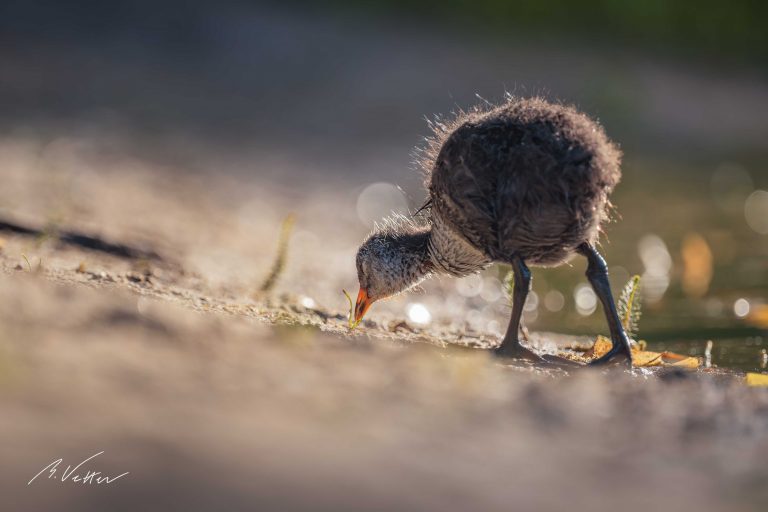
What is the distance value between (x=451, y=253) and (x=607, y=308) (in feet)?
3.42

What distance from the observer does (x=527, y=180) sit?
4762 mm

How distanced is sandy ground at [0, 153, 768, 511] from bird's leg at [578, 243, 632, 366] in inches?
7.9

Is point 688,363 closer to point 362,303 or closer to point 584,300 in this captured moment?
point 362,303

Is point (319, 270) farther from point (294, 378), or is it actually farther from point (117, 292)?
point (294, 378)

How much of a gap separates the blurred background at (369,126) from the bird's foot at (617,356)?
92cm

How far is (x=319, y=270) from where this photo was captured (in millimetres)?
8133

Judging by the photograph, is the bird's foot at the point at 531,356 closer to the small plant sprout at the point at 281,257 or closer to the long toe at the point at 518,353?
the long toe at the point at 518,353

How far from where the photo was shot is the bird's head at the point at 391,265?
6090mm

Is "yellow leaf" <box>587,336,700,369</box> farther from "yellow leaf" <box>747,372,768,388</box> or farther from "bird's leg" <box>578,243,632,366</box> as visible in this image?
"yellow leaf" <box>747,372,768,388</box>

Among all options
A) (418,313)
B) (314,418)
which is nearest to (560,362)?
(314,418)

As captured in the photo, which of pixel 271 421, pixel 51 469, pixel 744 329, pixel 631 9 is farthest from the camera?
pixel 631 9

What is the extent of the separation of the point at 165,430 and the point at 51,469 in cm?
42

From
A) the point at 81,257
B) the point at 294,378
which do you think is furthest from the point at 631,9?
the point at 294,378
